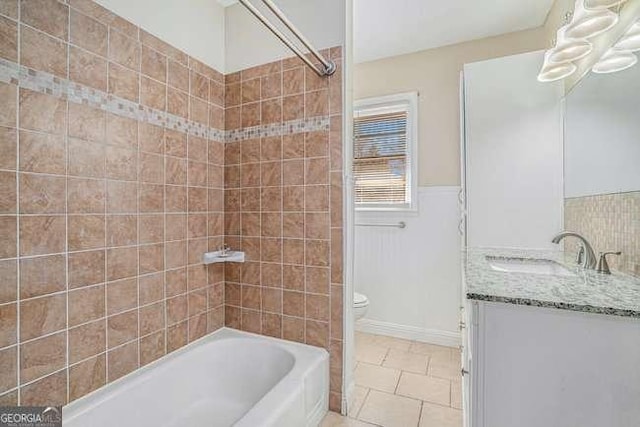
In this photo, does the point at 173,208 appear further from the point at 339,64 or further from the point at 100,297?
the point at 339,64

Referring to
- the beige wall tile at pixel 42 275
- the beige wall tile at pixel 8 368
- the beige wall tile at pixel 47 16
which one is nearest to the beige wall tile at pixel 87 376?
the beige wall tile at pixel 8 368

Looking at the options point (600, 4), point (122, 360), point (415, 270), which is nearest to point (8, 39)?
point (122, 360)

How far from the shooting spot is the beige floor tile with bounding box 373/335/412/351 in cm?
254

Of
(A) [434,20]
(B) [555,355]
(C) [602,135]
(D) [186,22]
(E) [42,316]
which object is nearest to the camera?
(B) [555,355]

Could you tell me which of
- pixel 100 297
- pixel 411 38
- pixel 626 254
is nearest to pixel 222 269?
pixel 100 297

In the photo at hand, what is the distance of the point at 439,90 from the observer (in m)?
2.62

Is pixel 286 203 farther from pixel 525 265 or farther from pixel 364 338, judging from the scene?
pixel 364 338

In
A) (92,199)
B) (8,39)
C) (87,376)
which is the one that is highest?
(8,39)

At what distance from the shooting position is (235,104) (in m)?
2.06

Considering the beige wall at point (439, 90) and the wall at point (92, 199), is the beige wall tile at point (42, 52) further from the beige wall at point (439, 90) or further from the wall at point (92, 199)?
the beige wall at point (439, 90)

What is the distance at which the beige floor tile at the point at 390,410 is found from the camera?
5.47ft

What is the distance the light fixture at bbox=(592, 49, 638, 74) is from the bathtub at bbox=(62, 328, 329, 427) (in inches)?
77.4

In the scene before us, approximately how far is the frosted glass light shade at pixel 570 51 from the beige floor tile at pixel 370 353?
227 cm

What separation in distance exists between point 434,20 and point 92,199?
8.39 ft
